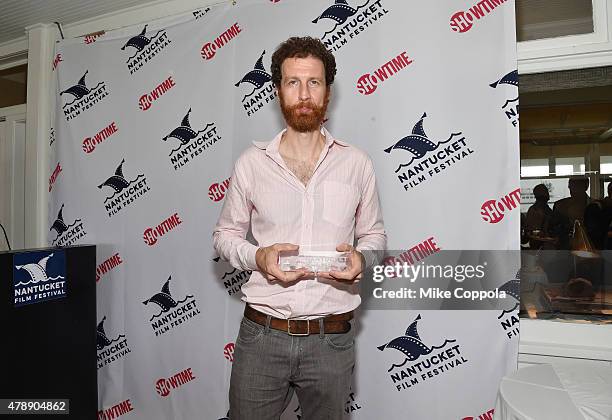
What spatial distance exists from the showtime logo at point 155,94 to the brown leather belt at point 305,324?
57.3 inches

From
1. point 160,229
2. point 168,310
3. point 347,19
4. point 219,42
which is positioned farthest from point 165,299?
point 347,19

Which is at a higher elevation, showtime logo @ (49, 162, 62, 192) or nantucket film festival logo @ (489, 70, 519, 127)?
nantucket film festival logo @ (489, 70, 519, 127)

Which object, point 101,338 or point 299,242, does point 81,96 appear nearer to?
point 101,338

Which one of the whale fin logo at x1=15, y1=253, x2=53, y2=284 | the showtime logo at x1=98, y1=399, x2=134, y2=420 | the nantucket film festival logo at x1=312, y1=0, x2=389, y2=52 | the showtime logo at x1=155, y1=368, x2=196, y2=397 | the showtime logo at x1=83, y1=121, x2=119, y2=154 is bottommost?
the showtime logo at x1=98, y1=399, x2=134, y2=420

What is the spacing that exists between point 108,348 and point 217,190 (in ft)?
3.78

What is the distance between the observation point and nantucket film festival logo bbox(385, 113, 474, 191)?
187 centimetres

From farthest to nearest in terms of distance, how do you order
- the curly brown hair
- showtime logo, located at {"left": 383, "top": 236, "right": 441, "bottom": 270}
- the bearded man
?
showtime logo, located at {"left": 383, "top": 236, "right": 441, "bottom": 270}
the curly brown hair
the bearded man

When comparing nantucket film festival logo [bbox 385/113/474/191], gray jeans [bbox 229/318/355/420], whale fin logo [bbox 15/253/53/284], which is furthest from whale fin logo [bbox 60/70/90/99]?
gray jeans [bbox 229/318/355/420]

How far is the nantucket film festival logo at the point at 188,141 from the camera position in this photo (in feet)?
7.53

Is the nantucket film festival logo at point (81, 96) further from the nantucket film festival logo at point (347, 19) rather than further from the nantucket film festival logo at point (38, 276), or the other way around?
the nantucket film festival logo at point (347, 19)

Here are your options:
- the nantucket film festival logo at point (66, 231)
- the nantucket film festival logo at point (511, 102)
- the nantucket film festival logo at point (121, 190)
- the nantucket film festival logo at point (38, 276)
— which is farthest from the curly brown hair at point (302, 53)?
the nantucket film festival logo at point (66, 231)

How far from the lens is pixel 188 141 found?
2348 millimetres

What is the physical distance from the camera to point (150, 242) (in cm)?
244

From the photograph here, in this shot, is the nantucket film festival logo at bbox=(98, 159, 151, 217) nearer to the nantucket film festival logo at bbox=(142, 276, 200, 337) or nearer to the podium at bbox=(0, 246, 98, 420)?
the podium at bbox=(0, 246, 98, 420)
